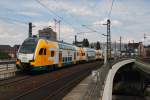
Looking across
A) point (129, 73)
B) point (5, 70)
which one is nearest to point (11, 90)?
point (5, 70)

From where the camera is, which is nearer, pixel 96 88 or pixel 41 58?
pixel 96 88

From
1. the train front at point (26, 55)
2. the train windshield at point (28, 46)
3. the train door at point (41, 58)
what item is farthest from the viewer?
the train door at point (41, 58)

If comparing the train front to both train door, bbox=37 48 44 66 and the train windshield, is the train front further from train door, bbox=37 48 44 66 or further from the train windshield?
train door, bbox=37 48 44 66

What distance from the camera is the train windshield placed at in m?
29.8

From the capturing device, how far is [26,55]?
29.5 meters

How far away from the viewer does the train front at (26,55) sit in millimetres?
29234

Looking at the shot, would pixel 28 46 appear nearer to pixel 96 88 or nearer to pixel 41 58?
pixel 41 58

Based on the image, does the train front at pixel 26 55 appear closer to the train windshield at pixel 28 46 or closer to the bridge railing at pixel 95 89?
the train windshield at pixel 28 46

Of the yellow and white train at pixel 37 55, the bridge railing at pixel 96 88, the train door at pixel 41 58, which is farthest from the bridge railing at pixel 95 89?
the train door at pixel 41 58

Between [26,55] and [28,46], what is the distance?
102 centimetres

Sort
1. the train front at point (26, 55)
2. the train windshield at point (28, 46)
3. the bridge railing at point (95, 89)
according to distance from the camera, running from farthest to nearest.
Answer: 1. the train windshield at point (28, 46)
2. the train front at point (26, 55)
3. the bridge railing at point (95, 89)

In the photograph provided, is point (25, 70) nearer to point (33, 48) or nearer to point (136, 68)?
point (33, 48)

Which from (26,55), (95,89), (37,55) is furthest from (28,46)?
(95,89)

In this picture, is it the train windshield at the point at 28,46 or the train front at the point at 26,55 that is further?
the train windshield at the point at 28,46
